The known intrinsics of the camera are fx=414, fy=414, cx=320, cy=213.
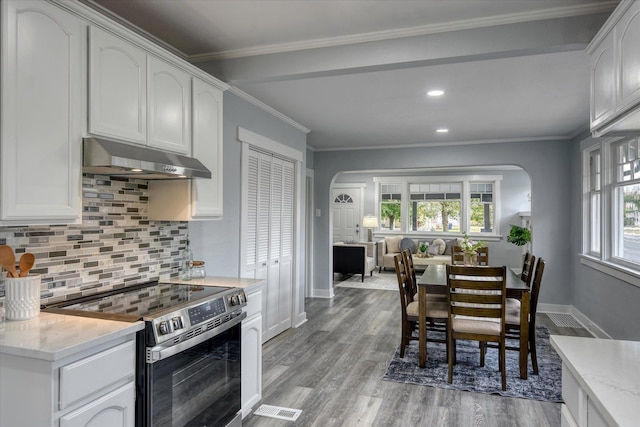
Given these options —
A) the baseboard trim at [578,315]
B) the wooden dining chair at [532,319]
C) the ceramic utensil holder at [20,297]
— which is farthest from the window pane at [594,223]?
the ceramic utensil holder at [20,297]

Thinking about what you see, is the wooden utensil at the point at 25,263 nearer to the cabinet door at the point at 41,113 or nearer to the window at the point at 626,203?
the cabinet door at the point at 41,113

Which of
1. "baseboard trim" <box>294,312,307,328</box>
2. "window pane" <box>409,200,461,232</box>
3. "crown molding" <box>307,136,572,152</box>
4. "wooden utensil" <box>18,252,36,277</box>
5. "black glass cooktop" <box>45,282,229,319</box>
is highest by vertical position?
"crown molding" <box>307,136,572,152</box>

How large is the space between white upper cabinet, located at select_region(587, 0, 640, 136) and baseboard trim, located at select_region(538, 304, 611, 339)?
343cm

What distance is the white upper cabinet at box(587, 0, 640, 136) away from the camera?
165 centimetres

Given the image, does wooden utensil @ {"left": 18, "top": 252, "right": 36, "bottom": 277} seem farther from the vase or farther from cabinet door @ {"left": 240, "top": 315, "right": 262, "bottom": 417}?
the vase

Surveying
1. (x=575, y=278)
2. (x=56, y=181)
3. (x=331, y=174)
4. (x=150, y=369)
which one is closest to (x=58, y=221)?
(x=56, y=181)

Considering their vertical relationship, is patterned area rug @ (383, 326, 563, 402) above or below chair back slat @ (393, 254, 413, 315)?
below

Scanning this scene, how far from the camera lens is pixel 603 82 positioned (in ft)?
6.55

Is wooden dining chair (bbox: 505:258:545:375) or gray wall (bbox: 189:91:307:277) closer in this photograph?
gray wall (bbox: 189:91:307:277)

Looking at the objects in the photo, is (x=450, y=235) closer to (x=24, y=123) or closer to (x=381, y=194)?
(x=381, y=194)

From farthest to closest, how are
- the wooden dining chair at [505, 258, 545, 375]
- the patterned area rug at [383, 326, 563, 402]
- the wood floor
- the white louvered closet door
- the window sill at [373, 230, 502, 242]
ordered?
the window sill at [373, 230, 502, 242] → the white louvered closet door → the wooden dining chair at [505, 258, 545, 375] → the patterned area rug at [383, 326, 563, 402] → the wood floor

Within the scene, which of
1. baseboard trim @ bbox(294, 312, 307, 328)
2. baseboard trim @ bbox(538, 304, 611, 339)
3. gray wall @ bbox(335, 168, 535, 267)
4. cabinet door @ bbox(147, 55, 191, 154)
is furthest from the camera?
gray wall @ bbox(335, 168, 535, 267)

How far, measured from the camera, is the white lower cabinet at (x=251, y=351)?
2.70 metres

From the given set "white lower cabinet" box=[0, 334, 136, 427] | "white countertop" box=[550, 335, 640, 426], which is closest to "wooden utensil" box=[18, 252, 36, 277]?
"white lower cabinet" box=[0, 334, 136, 427]
